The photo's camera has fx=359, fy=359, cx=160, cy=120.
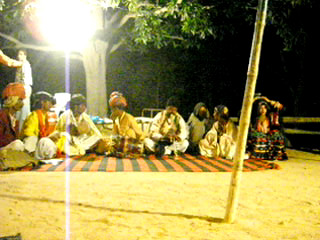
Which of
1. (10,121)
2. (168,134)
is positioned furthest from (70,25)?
(168,134)

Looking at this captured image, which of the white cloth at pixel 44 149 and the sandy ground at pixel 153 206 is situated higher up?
the sandy ground at pixel 153 206

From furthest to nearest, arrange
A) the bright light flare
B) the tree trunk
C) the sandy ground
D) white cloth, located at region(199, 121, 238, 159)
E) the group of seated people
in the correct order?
the tree trunk
the bright light flare
white cloth, located at region(199, 121, 238, 159)
the group of seated people
the sandy ground

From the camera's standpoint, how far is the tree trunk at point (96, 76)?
38.1 ft

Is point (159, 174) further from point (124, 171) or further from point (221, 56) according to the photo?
point (221, 56)

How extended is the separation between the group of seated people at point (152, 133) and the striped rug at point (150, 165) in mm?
288

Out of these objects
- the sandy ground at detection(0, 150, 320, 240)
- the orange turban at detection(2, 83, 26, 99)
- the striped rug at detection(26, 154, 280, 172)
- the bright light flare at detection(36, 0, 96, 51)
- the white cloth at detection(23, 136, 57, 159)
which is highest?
the bright light flare at detection(36, 0, 96, 51)

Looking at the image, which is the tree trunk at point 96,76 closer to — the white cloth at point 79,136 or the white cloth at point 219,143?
the white cloth at point 79,136

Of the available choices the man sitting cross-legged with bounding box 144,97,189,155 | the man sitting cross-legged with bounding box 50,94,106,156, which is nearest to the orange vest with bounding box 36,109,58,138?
the man sitting cross-legged with bounding box 50,94,106,156

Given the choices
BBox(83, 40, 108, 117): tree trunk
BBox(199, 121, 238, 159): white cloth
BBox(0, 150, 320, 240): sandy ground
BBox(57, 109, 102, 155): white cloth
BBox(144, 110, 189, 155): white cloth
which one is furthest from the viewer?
BBox(83, 40, 108, 117): tree trunk

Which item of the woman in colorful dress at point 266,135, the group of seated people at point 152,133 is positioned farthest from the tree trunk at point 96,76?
the woman in colorful dress at point 266,135

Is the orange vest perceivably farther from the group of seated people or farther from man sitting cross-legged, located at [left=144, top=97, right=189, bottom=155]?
man sitting cross-legged, located at [left=144, top=97, right=189, bottom=155]

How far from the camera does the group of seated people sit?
7.27 metres

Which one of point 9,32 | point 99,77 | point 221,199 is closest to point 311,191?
point 221,199

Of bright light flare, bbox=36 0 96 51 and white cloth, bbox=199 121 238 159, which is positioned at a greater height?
bright light flare, bbox=36 0 96 51
